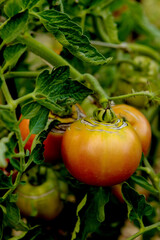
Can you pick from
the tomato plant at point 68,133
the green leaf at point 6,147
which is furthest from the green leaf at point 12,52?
the green leaf at point 6,147

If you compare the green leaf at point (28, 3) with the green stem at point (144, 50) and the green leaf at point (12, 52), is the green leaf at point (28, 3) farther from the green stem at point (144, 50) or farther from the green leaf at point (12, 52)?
the green stem at point (144, 50)

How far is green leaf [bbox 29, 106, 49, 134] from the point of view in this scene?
47 cm

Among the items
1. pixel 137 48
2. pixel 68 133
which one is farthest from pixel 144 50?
pixel 68 133

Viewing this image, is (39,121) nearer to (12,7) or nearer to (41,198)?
(12,7)

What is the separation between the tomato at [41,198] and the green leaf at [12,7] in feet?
1.25

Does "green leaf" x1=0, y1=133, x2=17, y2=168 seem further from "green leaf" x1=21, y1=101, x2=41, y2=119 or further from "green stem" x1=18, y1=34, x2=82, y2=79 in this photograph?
"green stem" x1=18, y1=34, x2=82, y2=79

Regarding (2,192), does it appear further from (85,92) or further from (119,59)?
(119,59)

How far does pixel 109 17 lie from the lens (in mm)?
827

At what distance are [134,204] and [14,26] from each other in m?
0.37

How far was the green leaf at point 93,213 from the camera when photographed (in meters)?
0.57

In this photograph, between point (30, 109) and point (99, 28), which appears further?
point (99, 28)

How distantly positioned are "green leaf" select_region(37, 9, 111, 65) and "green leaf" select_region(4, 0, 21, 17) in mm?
35

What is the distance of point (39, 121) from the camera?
0.48 meters

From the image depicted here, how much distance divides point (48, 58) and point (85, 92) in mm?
135
